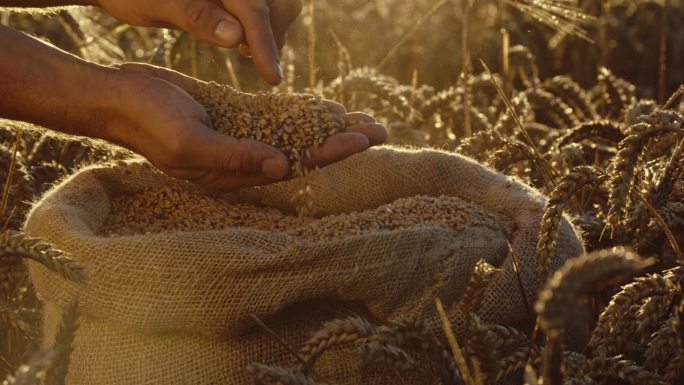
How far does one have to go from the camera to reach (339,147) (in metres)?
2.08

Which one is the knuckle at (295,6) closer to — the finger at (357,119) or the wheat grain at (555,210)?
the finger at (357,119)

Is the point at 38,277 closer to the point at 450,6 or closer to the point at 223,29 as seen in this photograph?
the point at 223,29

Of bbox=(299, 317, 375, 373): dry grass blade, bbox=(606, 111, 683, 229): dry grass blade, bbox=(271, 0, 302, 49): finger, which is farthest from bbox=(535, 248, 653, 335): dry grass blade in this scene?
bbox=(271, 0, 302, 49): finger

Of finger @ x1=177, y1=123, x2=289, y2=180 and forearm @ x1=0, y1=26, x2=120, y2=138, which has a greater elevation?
forearm @ x1=0, y1=26, x2=120, y2=138

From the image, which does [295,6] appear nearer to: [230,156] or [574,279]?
[230,156]

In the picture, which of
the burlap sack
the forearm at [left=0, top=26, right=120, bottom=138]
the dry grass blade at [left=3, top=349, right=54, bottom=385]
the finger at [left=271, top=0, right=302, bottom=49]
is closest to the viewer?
the dry grass blade at [left=3, top=349, right=54, bottom=385]

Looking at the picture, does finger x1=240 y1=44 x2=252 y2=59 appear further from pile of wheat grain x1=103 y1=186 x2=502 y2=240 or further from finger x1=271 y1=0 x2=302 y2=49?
pile of wheat grain x1=103 y1=186 x2=502 y2=240

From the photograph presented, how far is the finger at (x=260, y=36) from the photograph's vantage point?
2188 millimetres

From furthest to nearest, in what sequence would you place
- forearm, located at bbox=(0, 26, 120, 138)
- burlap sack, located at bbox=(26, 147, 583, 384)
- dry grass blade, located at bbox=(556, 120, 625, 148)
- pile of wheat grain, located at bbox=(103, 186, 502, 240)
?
dry grass blade, located at bbox=(556, 120, 625, 148) < forearm, located at bbox=(0, 26, 120, 138) < pile of wheat grain, located at bbox=(103, 186, 502, 240) < burlap sack, located at bbox=(26, 147, 583, 384)

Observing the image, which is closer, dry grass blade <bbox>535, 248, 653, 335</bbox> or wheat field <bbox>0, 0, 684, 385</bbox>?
dry grass blade <bbox>535, 248, 653, 335</bbox>

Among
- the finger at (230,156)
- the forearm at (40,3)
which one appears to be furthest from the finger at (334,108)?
the forearm at (40,3)

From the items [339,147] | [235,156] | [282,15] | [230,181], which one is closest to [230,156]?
[235,156]

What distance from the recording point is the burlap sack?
1.75 meters

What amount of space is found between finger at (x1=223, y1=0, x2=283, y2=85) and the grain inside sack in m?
0.35
